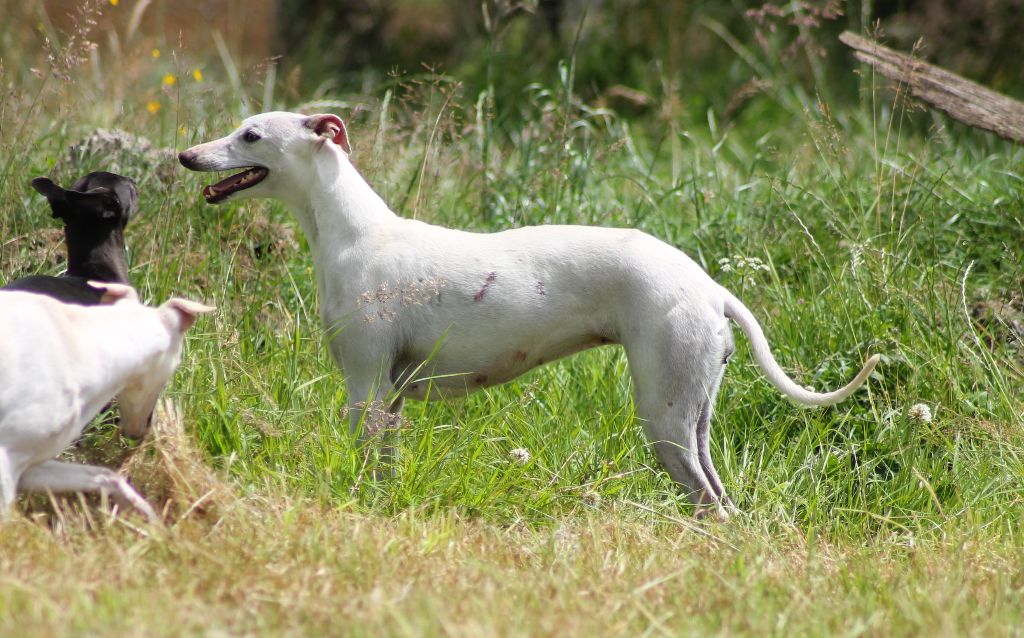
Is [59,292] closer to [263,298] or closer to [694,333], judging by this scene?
[263,298]

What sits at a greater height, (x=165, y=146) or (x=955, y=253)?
(x=165, y=146)

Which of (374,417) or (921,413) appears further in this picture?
(921,413)

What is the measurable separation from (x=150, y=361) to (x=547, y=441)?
158cm

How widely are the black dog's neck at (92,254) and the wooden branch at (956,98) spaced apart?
3.42m

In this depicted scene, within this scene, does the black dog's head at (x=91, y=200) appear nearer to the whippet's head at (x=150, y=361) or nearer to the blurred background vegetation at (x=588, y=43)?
the whippet's head at (x=150, y=361)

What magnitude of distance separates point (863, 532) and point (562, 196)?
247 cm

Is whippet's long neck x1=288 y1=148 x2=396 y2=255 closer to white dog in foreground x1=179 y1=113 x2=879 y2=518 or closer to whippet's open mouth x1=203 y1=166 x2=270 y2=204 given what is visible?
white dog in foreground x1=179 y1=113 x2=879 y2=518

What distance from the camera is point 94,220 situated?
4090mm

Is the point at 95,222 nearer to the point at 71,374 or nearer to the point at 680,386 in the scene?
the point at 71,374

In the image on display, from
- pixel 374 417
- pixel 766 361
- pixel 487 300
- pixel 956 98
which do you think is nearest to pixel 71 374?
pixel 374 417

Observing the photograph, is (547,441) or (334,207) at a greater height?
(334,207)

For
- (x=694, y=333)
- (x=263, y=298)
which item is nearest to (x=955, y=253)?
(x=694, y=333)

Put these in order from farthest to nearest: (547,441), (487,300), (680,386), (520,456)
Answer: (547,441) < (520,456) < (487,300) < (680,386)

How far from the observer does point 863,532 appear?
418 centimetres
